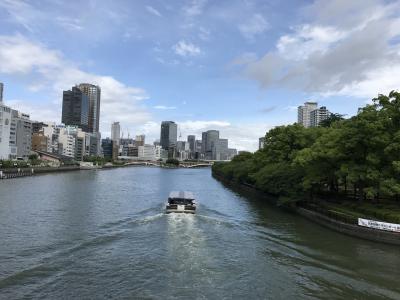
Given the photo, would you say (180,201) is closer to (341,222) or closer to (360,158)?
(341,222)

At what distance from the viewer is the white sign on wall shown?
32.9m

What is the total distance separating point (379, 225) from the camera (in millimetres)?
33812

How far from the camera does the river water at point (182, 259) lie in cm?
2030

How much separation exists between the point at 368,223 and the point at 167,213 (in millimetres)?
19134

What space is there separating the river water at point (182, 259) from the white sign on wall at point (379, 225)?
1.76m

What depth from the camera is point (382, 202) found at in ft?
149

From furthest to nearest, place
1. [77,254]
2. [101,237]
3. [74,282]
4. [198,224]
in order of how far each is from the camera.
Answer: [198,224] < [101,237] < [77,254] < [74,282]

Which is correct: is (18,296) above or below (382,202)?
below

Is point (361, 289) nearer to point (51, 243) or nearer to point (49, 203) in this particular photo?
point (51, 243)

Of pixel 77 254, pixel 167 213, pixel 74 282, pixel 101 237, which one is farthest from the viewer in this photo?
pixel 167 213

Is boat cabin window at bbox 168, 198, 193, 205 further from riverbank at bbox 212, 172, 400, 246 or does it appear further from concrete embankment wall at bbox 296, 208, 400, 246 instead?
concrete embankment wall at bbox 296, 208, 400, 246

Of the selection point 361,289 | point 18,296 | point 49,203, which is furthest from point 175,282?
point 49,203

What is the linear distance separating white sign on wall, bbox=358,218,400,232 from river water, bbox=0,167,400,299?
1.76 metres

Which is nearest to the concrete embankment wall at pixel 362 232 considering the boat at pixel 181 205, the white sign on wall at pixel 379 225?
the white sign on wall at pixel 379 225
